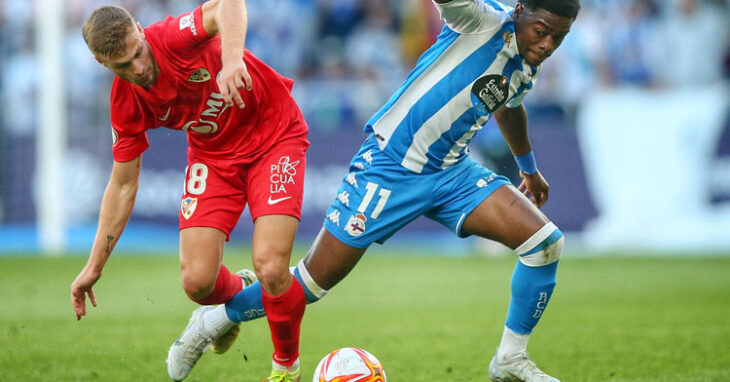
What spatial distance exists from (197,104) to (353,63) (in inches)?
449

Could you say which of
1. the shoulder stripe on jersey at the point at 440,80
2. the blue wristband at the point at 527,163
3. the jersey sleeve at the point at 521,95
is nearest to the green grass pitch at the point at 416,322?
the blue wristband at the point at 527,163

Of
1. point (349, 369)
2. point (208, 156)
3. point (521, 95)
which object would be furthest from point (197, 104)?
point (521, 95)

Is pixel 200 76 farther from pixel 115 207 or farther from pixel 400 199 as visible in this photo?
pixel 400 199

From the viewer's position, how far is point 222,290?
5645mm

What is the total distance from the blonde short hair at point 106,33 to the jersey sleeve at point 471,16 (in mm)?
1640

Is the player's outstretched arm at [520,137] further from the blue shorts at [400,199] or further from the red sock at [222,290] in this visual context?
the red sock at [222,290]

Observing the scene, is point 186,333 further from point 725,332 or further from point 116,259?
point 116,259

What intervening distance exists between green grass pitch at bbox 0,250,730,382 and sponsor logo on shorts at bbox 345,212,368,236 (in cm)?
96

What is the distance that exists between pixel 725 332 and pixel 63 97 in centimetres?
1071

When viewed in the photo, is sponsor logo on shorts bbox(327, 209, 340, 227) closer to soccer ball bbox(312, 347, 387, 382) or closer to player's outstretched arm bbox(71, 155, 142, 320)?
soccer ball bbox(312, 347, 387, 382)

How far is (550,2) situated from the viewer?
4.98 m

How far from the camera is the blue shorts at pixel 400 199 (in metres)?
5.33

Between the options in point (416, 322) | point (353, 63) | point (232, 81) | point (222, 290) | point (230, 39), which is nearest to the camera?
point (232, 81)

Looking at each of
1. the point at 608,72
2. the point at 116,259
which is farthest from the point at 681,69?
the point at 116,259
